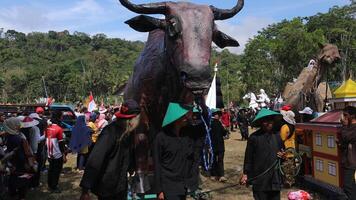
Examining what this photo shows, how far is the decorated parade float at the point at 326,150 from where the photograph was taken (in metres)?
7.37

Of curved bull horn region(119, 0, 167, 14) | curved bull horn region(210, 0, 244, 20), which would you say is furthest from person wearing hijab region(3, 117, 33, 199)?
curved bull horn region(210, 0, 244, 20)

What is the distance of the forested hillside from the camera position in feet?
122

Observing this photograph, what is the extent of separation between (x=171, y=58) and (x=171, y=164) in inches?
62.0

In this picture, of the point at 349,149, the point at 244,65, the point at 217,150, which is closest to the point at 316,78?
the point at 217,150

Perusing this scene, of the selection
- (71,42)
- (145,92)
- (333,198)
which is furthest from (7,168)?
(71,42)

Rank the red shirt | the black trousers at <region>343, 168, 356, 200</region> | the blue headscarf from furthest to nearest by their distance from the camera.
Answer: the blue headscarf, the red shirt, the black trousers at <region>343, 168, 356, 200</region>

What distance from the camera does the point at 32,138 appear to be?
8688 mm

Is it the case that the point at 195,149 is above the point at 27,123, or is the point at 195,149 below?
below

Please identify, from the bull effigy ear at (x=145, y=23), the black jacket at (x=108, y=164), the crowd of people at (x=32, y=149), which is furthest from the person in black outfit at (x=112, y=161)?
the crowd of people at (x=32, y=149)

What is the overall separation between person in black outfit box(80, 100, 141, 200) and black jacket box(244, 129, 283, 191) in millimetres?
1749

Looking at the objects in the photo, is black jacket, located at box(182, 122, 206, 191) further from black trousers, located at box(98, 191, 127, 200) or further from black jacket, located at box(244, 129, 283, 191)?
black jacket, located at box(244, 129, 283, 191)

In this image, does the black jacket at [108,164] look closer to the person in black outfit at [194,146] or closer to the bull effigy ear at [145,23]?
the person in black outfit at [194,146]

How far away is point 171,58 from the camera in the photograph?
5809mm

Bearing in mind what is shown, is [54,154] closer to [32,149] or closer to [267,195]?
[32,149]
